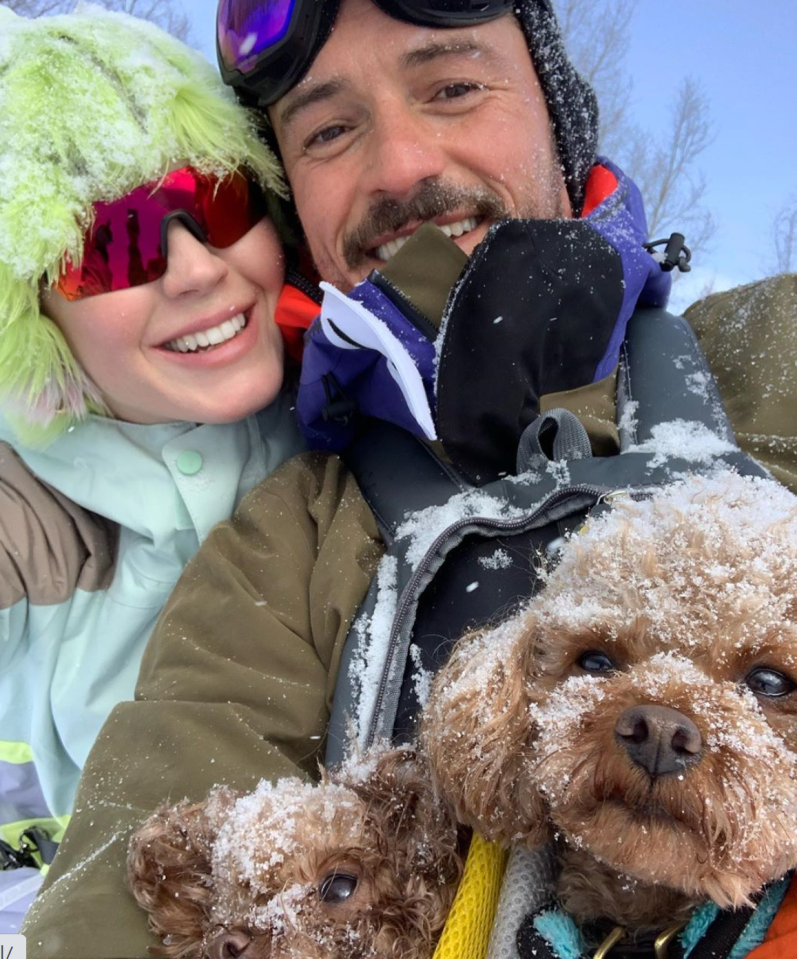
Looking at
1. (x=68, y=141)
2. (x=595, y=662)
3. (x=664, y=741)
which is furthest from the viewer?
(x=68, y=141)

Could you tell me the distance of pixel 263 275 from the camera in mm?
1916

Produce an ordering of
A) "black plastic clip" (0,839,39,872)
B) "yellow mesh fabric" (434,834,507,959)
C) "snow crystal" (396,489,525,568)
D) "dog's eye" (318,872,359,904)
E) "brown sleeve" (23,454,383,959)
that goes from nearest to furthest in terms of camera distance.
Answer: "yellow mesh fabric" (434,834,507,959) < "dog's eye" (318,872,359,904) < "brown sleeve" (23,454,383,959) < "snow crystal" (396,489,525,568) < "black plastic clip" (0,839,39,872)

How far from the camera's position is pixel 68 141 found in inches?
62.7

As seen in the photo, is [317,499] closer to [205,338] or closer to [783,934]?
[205,338]

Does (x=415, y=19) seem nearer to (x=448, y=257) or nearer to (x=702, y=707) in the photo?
(x=448, y=257)

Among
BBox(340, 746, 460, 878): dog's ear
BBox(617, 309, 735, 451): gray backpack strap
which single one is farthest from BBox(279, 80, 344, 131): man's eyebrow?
BBox(340, 746, 460, 878): dog's ear

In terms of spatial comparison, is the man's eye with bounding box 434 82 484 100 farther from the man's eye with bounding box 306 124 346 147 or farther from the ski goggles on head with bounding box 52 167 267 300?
the ski goggles on head with bounding box 52 167 267 300

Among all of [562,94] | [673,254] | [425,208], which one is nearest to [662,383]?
[673,254]

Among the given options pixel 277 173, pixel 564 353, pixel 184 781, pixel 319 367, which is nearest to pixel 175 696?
pixel 184 781

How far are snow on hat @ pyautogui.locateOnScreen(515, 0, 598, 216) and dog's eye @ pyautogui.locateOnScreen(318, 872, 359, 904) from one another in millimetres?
1802

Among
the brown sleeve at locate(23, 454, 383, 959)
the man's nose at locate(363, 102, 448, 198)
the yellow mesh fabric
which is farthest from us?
the man's nose at locate(363, 102, 448, 198)

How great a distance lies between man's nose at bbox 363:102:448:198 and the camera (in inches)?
69.4

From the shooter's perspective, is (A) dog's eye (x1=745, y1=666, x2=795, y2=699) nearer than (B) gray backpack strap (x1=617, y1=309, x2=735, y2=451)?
Yes

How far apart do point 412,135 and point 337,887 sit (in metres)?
1.63
